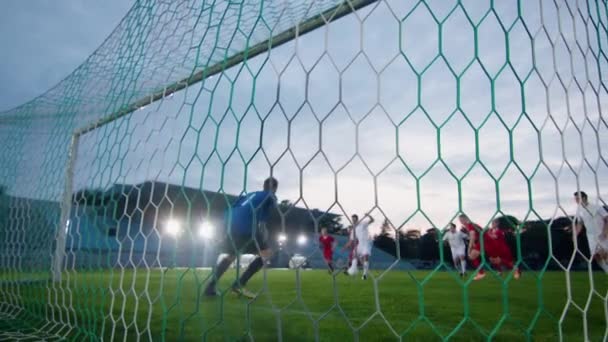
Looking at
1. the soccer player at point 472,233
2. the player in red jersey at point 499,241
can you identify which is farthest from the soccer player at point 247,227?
the player in red jersey at point 499,241

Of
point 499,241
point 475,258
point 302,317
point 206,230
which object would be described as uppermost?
Result: point 206,230

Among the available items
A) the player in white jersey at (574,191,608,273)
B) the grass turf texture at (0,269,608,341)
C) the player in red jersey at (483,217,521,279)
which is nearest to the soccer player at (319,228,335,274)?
the grass turf texture at (0,269,608,341)

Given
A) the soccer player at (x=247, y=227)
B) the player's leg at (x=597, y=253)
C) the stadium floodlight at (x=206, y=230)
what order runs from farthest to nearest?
the soccer player at (x=247, y=227) < the stadium floodlight at (x=206, y=230) < the player's leg at (x=597, y=253)

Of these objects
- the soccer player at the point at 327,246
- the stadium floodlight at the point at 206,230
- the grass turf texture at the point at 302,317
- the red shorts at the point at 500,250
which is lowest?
the grass turf texture at the point at 302,317

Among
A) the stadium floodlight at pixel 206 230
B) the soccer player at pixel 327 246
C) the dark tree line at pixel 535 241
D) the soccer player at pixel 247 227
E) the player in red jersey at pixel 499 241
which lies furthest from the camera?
the soccer player at pixel 327 246

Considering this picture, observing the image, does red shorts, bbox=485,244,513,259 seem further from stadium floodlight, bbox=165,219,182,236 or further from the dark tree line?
stadium floodlight, bbox=165,219,182,236

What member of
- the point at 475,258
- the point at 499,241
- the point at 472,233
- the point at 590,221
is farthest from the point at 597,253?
the point at 475,258

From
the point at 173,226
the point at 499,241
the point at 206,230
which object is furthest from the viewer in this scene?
the point at 499,241

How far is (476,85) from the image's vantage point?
1.45 m

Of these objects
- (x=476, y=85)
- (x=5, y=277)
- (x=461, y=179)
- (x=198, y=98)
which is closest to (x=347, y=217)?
(x=461, y=179)

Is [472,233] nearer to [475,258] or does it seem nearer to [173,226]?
[173,226]

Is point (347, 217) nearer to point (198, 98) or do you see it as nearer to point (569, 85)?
point (569, 85)

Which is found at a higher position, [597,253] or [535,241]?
[535,241]

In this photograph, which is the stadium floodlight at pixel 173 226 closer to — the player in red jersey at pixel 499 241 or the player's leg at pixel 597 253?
the player in red jersey at pixel 499 241
